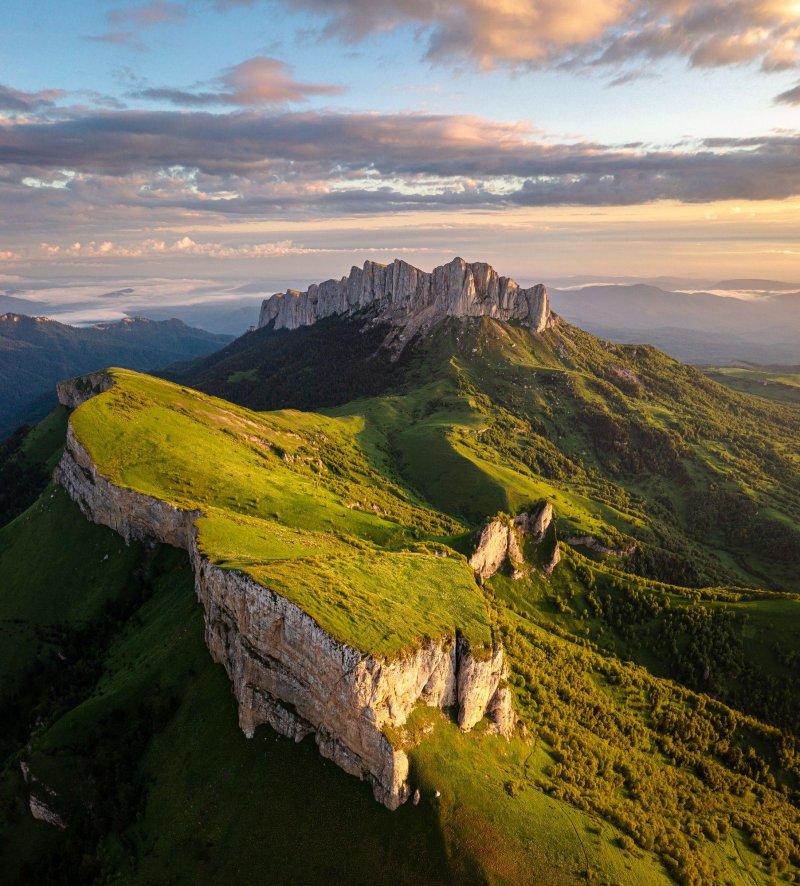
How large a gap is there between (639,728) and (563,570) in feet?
149

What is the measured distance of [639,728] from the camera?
85.1m

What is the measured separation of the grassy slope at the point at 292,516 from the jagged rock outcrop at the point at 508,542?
1277 centimetres

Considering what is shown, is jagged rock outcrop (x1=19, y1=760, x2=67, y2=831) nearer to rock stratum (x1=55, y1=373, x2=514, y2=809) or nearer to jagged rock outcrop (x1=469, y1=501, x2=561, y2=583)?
rock stratum (x1=55, y1=373, x2=514, y2=809)

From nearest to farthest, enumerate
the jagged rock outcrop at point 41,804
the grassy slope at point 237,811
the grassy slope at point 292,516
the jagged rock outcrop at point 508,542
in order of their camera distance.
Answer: the grassy slope at point 237,811, the grassy slope at point 292,516, the jagged rock outcrop at point 41,804, the jagged rock outcrop at point 508,542

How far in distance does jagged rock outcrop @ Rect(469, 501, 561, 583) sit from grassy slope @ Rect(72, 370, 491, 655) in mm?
12766

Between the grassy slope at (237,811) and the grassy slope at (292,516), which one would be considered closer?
the grassy slope at (237,811)

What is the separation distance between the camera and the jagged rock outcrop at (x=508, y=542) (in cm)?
11112

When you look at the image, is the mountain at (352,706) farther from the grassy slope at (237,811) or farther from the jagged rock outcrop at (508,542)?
the jagged rock outcrop at (508,542)

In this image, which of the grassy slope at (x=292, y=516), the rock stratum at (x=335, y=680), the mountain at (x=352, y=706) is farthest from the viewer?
the grassy slope at (x=292, y=516)

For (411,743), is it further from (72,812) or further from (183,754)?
(72,812)

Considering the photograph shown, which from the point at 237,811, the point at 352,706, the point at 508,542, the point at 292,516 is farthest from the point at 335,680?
the point at 508,542

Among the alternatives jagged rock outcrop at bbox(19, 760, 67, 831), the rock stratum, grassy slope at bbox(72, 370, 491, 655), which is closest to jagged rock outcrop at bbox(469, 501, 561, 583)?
grassy slope at bbox(72, 370, 491, 655)

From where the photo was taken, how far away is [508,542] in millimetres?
119125

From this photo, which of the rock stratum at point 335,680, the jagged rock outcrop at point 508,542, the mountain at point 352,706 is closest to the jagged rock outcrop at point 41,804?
the mountain at point 352,706
